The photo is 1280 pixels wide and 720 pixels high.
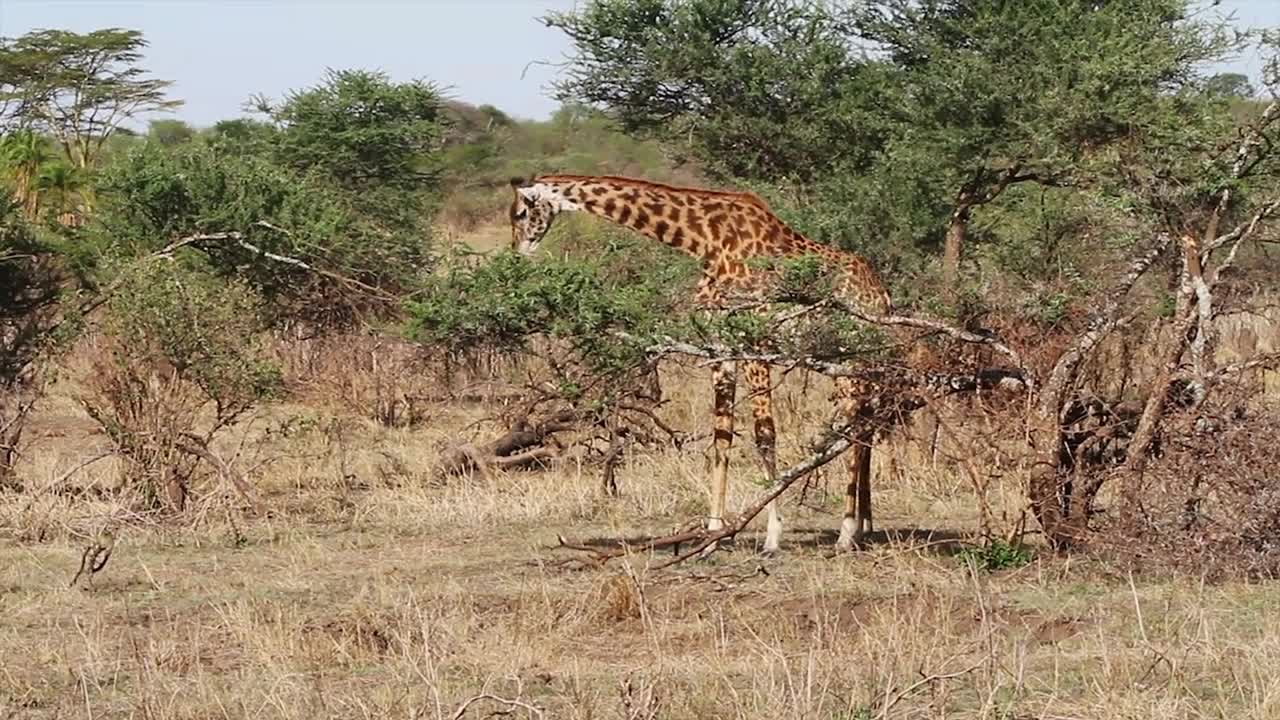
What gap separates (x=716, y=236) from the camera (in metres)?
10.7

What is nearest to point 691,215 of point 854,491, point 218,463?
point 854,491

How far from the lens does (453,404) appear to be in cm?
1809

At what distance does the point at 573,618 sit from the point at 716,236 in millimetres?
3492

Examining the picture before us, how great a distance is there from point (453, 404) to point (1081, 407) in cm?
982

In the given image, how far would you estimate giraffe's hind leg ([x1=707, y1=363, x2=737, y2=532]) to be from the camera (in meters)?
10.3

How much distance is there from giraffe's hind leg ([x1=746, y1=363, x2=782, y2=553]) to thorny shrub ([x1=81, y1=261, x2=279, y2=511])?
3.37 meters

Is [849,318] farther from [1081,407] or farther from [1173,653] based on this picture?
[1173,653]

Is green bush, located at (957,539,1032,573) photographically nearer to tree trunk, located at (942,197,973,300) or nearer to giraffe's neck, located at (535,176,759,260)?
giraffe's neck, located at (535,176,759,260)

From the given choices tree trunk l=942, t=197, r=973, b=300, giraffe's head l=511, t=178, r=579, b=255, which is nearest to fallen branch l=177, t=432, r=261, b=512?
giraffe's head l=511, t=178, r=579, b=255

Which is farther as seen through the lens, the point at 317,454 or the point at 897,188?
the point at 897,188

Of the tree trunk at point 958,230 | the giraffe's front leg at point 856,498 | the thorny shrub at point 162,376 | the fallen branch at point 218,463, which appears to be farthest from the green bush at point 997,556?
the tree trunk at point 958,230

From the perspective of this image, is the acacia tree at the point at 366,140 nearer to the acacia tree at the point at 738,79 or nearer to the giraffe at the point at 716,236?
the acacia tree at the point at 738,79

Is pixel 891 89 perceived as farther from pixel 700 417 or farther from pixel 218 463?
pixel 218 463

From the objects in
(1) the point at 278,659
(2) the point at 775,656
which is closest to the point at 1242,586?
(2) the point at 775,656
